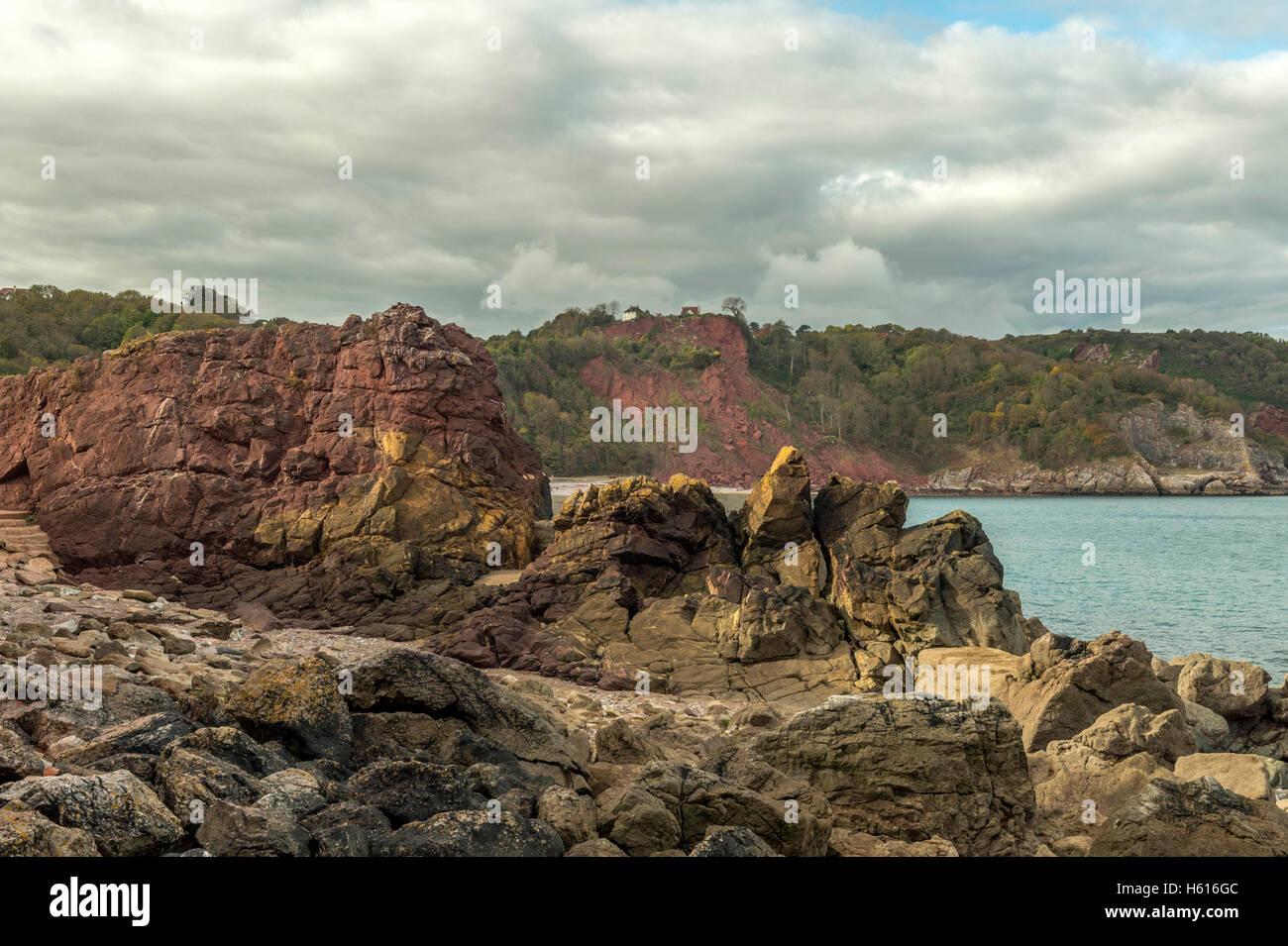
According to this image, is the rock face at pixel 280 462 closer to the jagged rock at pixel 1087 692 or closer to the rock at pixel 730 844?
the jagged rock at pixel 1087 692

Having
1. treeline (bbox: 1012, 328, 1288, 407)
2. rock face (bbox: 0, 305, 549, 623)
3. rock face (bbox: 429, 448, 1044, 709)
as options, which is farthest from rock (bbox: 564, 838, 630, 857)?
treeline (bbox: 1012, 328, 1288, 407)

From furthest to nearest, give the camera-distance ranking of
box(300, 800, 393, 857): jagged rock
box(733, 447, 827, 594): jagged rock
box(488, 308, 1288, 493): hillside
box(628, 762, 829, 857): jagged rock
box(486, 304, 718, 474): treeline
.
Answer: box(488, 308, 1288, 493): hillside → box(486, 304, 718, 474): treeline → box(733, 447, 827, 594): jagged rock → box(628, 762, 829, 857): jagged rock → box(300, 800, 393, 857): jagged rock

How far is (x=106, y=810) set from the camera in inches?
207

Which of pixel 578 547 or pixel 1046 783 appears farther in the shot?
pixel 578 547

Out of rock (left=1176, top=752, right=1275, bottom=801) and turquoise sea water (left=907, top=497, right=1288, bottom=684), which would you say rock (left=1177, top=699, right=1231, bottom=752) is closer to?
rock (left=1176, top=752, right=1275, bottom=801)

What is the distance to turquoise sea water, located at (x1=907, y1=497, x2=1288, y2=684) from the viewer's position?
29406mm

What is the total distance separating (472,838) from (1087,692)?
32.3 feet

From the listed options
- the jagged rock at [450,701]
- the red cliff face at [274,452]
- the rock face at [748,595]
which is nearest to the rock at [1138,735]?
the jagged rock at [450,701]

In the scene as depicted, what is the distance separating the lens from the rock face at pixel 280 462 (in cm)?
2370

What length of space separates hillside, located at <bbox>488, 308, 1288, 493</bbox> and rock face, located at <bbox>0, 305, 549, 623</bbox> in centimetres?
6883

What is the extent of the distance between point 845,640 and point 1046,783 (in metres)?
9.32

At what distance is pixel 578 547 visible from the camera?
73.7 feet
